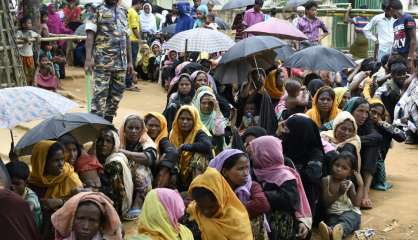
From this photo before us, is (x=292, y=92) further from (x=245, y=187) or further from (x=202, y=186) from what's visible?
(x=202, y=186)

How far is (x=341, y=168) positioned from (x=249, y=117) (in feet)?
6.56

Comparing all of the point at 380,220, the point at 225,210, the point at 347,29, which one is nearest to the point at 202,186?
the point at 225,210

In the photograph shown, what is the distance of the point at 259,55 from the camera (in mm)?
8891

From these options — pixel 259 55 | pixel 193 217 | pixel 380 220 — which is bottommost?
pixel 380 220

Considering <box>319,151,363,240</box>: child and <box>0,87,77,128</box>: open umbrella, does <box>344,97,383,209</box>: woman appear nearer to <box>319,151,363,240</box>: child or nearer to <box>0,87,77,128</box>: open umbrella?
<box>319,151,363,240</box>: child

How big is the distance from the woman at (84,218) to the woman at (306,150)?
7.50 feet

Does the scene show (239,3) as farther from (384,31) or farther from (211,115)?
(211,115)

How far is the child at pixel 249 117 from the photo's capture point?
807 centimetres

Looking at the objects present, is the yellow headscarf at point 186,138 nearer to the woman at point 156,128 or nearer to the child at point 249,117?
the woman at point 156,128

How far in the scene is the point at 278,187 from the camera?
18.2 feet

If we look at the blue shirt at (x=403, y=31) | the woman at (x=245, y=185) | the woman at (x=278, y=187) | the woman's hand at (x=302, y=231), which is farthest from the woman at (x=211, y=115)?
the blue shirt at (x=403, y=31)

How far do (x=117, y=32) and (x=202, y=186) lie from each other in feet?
12.6

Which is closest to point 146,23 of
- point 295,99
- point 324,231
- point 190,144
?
point 295,99

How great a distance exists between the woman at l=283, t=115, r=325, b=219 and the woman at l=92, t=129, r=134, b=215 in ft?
4.64
